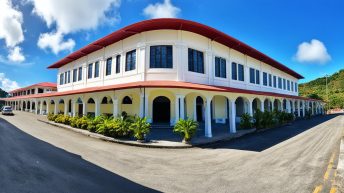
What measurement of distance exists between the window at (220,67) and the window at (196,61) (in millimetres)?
2222

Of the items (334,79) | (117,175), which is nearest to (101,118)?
(117,175)

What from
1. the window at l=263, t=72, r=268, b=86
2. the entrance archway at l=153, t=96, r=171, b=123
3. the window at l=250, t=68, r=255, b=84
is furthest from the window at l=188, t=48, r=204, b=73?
the window at l=263, t=72, r=268, b=86

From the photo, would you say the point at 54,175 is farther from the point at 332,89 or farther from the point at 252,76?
the point at 332,89

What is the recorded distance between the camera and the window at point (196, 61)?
18.1 m

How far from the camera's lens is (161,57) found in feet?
57.1

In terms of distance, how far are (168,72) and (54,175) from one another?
12.0 m

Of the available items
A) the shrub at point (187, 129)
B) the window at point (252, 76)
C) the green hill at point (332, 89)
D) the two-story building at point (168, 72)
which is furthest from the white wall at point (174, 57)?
the green hill at point (332, 89)

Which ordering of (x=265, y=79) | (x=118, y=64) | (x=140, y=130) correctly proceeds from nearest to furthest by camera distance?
(x=140, y=130), (x=118, y=64), (x=265, y=79)

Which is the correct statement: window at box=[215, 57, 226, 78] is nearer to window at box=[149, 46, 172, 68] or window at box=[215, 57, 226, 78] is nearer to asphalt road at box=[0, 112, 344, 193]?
window at box=[149, 46, 172, 68]

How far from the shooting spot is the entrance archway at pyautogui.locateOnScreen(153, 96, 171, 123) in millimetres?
18859

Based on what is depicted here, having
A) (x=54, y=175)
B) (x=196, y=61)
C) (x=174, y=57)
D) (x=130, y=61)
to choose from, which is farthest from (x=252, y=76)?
(x=54, y=175)

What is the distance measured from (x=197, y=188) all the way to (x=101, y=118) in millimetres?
11918

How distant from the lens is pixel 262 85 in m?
28.4

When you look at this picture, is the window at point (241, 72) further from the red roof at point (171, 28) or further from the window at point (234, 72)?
the red roof at point (171, 28)
